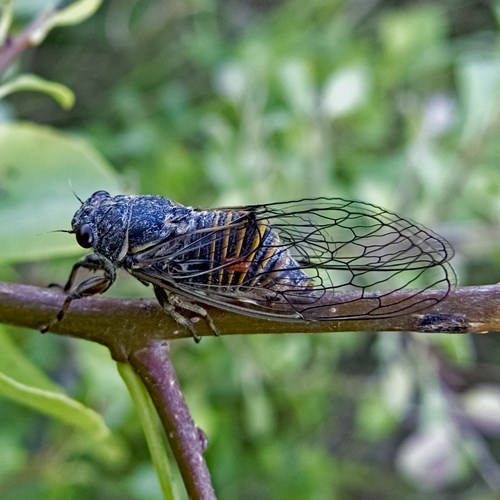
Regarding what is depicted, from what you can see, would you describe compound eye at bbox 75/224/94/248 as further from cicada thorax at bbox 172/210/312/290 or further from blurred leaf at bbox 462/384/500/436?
blurred leaf at bbox 462/384/500/436

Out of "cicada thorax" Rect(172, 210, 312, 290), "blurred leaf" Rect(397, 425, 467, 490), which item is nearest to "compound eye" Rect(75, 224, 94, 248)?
"cicada thorax" Rect(172, 210, 312, 290)

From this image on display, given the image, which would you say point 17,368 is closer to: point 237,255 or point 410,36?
point 237,255

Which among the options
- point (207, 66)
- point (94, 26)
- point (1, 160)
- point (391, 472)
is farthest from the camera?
point (391, 472)

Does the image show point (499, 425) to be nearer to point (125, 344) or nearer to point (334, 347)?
point (334, 347)

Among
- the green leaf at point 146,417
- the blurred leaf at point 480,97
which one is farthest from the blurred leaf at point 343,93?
the green leaf at point 146,417

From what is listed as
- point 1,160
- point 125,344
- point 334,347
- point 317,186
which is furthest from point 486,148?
point 125,344
